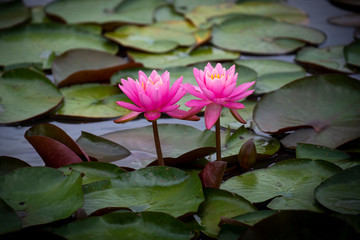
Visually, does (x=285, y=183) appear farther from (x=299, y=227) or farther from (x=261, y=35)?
(x=261, y=35)

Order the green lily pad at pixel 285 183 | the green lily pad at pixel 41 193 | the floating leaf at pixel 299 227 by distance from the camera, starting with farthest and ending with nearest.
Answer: the green lily pad at pixel 285 183 → the green lily pad at pixel 41 193 → the floating leaf at pixel 299 227

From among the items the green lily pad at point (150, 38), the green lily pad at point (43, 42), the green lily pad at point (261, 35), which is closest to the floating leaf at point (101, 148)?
the green lily pad at point (43, 42)

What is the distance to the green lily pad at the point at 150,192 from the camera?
1.25 m

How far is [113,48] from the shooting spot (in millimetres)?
2662

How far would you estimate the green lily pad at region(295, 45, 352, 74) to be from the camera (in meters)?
2.30

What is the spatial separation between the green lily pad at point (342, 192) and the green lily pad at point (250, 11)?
190 cm

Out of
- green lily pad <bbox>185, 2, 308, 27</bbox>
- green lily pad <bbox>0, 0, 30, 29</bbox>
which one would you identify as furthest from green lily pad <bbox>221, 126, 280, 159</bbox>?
green lily pad <bbox>0, 0, 30, 29</bbox>


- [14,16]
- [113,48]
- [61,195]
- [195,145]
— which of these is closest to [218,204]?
[195,145]

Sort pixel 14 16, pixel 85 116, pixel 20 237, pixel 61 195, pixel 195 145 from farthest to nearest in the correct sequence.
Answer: pixel 14 16 < pixel 85 116 < pixel 195 145 < pixel 61 195 < pixel 20 237

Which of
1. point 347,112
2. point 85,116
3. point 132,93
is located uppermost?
point 132,93

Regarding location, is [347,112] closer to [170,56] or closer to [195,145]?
[195,145]

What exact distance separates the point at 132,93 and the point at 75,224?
433mm

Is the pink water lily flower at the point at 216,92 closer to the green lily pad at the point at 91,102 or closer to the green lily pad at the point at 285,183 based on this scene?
the green lily pad at the point at 285,183

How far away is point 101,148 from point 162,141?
0.85 feet
